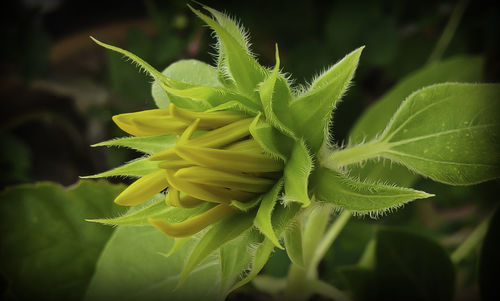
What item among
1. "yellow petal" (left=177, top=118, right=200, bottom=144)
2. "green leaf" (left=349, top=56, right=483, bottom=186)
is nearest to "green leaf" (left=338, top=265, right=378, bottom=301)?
"green leaf" (left=349, top=56, right=483, bottom=186)

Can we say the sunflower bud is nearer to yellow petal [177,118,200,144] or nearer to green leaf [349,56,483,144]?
yellow petal [177,118,200,144]

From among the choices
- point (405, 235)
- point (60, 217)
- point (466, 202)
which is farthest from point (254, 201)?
point (466, 202)

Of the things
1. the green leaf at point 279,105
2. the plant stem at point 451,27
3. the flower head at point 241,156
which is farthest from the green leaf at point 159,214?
the plant stem at point 451,27

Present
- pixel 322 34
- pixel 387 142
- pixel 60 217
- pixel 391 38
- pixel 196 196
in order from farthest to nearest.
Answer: pixel 322 34 < pixel 391 38 < pixel 60 217 < pixel 387 142 < pixel 196 196

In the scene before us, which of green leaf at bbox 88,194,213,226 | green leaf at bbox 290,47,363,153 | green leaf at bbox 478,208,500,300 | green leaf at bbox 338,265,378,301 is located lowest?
green leaf at bbox 338,265,378,301

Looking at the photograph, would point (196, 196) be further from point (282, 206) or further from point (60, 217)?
point (60, 217)

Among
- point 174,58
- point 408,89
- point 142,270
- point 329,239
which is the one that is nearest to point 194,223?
point 142,270
